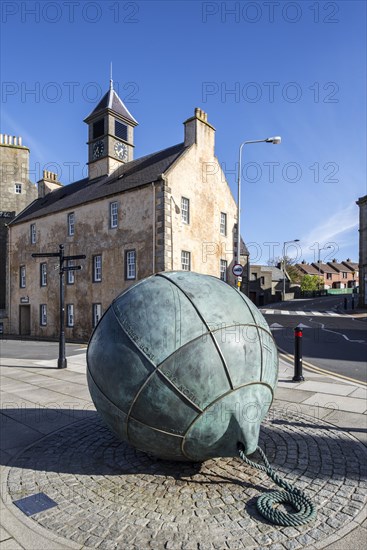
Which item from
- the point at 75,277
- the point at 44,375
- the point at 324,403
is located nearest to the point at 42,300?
the point at 75,277

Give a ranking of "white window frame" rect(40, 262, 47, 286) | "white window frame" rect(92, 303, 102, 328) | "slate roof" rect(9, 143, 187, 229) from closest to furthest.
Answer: "slate roof" rect(9, 143, 187, 229), "white window frame" rect(92, 303, 102, 328), "white window frame" rect(40, 262, 47, 286)

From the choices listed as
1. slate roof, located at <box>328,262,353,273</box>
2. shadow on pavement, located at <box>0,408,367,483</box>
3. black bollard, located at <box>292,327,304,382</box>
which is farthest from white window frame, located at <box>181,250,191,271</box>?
slate roof, located at <box>328,262,353,273</box>

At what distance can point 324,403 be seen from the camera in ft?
23.9

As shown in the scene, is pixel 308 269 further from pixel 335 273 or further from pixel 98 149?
pixel 98 149

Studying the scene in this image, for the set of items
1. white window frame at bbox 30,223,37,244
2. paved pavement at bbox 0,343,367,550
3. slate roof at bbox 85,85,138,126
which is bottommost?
paved pavement at bbox 0,343,367,550

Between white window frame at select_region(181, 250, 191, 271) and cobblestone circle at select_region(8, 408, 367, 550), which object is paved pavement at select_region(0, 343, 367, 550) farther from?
white window frame at select_region(181, 250, 191, 271)

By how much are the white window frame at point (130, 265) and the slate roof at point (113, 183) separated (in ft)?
13.5

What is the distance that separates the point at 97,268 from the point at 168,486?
20.8m

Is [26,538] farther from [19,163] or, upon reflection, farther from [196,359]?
[19,163]

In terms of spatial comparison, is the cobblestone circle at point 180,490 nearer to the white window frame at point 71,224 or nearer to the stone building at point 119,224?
the stone building at point 119,224

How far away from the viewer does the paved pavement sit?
322cm

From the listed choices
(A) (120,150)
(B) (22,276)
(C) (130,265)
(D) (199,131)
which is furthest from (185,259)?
(B) (22,276)

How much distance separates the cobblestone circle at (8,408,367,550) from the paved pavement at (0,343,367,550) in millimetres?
12

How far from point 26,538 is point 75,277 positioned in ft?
74.5
